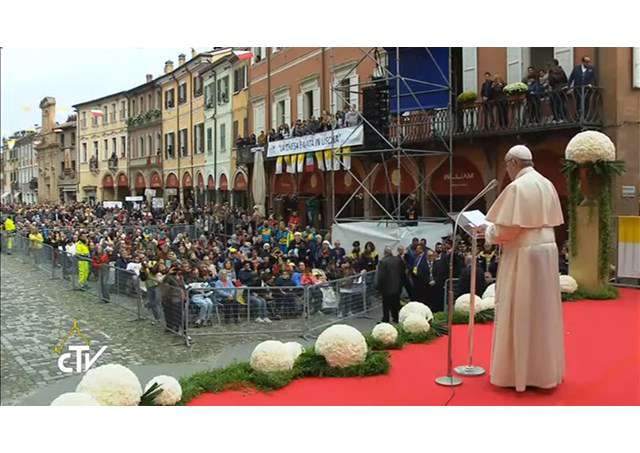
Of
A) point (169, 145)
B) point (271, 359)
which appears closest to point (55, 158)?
point (169, 145)

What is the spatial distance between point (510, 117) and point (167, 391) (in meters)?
5.42

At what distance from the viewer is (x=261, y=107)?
873 cm

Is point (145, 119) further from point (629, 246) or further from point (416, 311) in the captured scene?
point (629, 246)

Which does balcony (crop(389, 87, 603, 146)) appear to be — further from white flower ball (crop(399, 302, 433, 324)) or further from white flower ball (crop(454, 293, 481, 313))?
white flower ball (crop(399, 302, 433, 324))

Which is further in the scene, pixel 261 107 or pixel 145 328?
pixel 261 107

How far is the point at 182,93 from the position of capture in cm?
706

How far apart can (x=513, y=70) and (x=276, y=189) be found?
124 inches

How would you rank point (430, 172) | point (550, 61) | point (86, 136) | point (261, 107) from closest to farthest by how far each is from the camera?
point (86, 136)
point (550, 61)
point (261, 107)
point (430, 172)

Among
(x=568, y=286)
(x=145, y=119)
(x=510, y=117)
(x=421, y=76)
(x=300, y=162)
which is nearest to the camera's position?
(x=145, y=119)

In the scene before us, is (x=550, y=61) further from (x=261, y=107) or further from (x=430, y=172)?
(x=261, y=107)

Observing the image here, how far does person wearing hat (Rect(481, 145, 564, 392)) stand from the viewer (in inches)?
186

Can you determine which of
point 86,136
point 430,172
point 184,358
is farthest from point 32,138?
point 430,172

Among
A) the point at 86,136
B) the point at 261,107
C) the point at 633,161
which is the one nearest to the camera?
the point at 86,136

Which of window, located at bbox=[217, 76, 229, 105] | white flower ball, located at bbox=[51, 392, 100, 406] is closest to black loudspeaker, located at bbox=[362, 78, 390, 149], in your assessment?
window, located at bbox=[217, 76, 229, 105]
